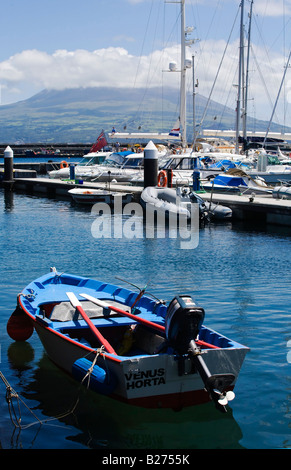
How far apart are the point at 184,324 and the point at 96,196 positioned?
79.8 feet

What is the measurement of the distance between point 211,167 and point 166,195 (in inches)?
372

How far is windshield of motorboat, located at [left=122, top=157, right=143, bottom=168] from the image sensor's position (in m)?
40.2

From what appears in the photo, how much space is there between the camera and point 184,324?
7594 mm

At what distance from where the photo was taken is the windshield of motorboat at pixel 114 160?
41500mm

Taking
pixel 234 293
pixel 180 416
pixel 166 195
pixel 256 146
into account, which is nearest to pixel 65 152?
pixel 256 146

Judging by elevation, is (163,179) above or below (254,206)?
above

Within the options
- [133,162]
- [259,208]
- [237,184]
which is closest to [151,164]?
[237,184]

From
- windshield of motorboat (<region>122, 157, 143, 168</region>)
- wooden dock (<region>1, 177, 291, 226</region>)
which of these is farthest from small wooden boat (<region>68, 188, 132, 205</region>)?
windshield of motorboat (<region>122, 157, 143, 168</region>)

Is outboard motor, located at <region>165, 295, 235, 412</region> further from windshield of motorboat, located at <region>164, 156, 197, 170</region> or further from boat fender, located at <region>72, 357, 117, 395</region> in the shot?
windshield of motorboat, located at <region>164, 156, 197, 170</region>

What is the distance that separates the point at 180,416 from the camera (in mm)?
7945

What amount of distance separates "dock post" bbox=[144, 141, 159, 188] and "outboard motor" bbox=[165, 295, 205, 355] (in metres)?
22.4

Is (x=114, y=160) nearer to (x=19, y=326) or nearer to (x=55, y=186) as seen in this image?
(x=55, y=186)

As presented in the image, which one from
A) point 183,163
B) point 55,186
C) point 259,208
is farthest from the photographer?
point 55,186
